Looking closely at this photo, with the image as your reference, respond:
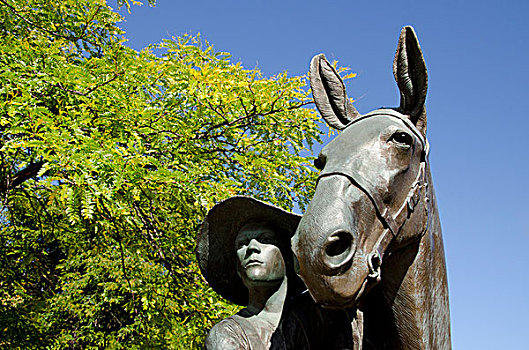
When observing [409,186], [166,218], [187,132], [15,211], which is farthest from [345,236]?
[15,211]

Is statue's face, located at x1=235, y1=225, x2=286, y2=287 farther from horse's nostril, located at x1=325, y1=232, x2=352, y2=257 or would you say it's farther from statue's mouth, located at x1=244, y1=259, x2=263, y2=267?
horse's nostril, located at x1=325, y1=232, x2=352, y2=257

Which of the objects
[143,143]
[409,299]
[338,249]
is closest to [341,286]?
[338,249]

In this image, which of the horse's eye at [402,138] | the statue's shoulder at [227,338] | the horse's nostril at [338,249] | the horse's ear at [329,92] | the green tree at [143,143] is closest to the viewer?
the horse's nostril at [338,249]

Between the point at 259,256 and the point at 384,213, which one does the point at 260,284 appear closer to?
the point at 259,256

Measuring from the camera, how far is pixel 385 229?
1372 millimetres

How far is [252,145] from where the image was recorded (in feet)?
22.3

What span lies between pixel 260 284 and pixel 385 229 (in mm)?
654

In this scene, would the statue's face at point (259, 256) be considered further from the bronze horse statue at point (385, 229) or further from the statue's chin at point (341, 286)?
the statue's chin at point (341, 286)

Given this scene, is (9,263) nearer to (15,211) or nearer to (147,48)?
(15,211)

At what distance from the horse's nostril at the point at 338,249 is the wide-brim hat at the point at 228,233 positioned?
620mm

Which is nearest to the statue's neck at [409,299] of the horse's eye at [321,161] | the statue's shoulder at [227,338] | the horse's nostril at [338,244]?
the horse's nostril at [338,244]

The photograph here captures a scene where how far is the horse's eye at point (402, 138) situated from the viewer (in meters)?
1.50

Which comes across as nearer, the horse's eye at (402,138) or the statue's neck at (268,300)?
the horse's eye at (402,138)

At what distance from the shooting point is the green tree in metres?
5.02
